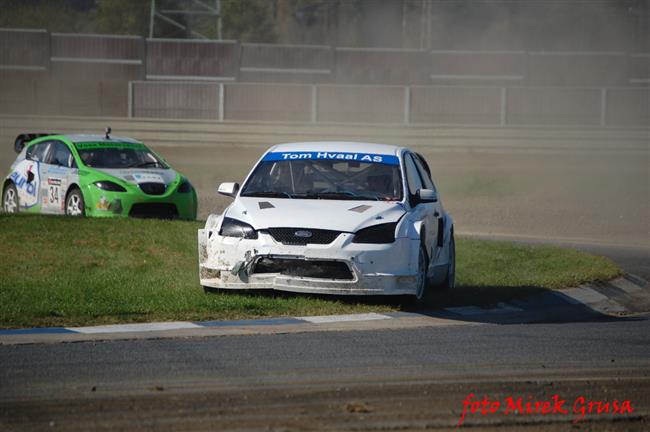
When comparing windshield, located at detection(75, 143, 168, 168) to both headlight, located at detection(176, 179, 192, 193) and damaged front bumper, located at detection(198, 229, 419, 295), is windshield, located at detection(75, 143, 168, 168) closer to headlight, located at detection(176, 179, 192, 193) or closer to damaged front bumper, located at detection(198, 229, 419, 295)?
headlight, located at detection(176, 179, 192, 193)

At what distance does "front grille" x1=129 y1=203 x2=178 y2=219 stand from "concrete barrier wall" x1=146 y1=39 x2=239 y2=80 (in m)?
24.8

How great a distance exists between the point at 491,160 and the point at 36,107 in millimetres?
14807

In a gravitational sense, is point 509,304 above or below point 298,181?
below

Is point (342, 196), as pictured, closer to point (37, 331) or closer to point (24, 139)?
point (37, 331)

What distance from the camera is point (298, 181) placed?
11.3m

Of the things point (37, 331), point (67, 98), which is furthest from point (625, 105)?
point (37, 331)

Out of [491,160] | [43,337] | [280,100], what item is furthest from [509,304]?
[280,100]

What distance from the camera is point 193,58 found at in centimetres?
4231

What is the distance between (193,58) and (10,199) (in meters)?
24.6

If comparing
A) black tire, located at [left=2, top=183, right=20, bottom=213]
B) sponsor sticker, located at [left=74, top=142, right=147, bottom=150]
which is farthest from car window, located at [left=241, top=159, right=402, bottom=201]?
black tire, located at [left=2, top=183, right=20, bottom=213]

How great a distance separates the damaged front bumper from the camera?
10062 mm

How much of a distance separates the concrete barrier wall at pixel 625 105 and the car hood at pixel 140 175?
69.6 ft

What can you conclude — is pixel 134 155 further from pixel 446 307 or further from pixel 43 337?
pixel 43 337

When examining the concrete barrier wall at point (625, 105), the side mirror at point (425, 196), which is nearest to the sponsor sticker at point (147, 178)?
the side mirror at point (425, 196)
